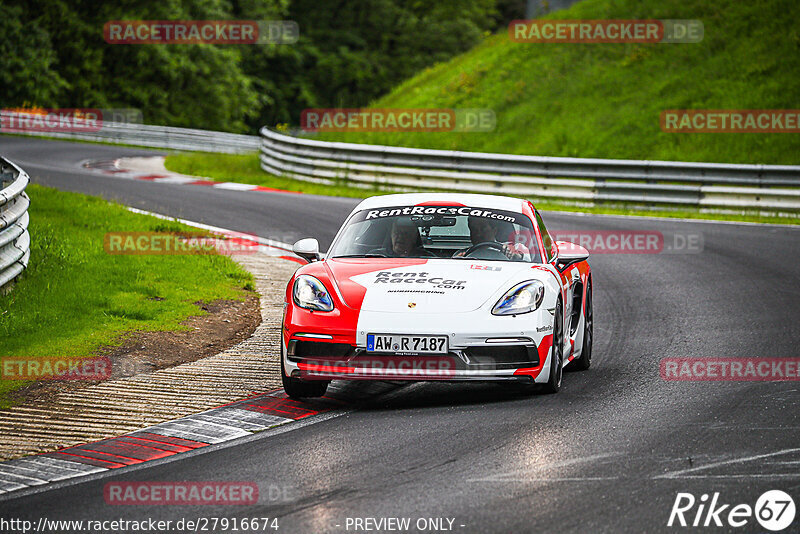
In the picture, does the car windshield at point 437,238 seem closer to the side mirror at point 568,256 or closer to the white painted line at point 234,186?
the side mirror at point 568,256

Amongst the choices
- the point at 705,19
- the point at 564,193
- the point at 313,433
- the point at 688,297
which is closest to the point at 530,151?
the point at 564,193

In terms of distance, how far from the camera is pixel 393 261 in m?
8.47

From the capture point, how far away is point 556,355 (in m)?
8.00

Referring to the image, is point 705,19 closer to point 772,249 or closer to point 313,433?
point 772,249

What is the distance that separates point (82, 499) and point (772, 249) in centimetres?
1282

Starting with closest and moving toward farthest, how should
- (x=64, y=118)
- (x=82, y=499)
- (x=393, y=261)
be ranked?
(x=82, y=499) → (x=393, y=261) → (x=64, y=118)

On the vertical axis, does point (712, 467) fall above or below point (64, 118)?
below

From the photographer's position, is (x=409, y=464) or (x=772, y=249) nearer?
(x=409, y=464)

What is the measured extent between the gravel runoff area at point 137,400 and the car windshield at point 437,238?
4.09 ft

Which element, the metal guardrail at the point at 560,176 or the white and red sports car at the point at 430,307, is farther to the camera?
the metal guardrail at the point at 560,176

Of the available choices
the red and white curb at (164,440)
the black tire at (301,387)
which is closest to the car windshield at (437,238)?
the black tire at (301,387)

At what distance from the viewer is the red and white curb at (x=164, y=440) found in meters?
6.22

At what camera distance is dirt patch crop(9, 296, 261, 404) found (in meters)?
8.29

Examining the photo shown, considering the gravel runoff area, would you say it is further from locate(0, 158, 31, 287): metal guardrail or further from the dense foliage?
the dense foliage
